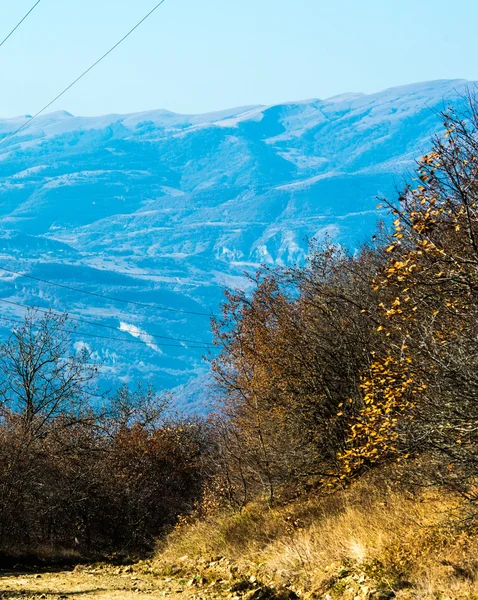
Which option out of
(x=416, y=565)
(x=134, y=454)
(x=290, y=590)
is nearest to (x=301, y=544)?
(x=290, y=590)

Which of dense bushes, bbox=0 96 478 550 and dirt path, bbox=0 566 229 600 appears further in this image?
dirt path, bbox=0 566 229 600

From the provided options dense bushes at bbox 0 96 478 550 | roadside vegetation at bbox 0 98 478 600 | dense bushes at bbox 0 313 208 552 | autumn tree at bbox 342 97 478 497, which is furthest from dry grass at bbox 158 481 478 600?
dense bushes at bbox 0 313 208 552

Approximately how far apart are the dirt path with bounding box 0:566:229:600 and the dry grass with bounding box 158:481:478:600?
77cm

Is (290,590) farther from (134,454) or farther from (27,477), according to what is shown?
(134,454)

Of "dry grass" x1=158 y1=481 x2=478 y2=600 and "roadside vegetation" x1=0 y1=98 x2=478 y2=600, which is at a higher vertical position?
"roadside vegetation" x1=0 y1=98 x2=478 y2=600

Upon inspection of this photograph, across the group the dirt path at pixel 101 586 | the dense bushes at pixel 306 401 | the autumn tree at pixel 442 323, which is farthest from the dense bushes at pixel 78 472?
the autumn tree at pixel 442 323

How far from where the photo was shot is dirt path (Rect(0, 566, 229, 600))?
12.7 metres

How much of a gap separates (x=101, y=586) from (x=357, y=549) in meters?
5.07

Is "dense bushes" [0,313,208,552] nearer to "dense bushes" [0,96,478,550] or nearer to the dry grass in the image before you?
"dense bushes" [0,96,478,550]

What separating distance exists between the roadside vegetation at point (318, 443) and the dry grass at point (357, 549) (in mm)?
41

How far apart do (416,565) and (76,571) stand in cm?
957

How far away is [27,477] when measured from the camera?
2308 cm

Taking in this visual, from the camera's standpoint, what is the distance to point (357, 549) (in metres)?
12.4

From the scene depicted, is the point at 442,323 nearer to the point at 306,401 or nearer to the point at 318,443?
the point at 306,401
